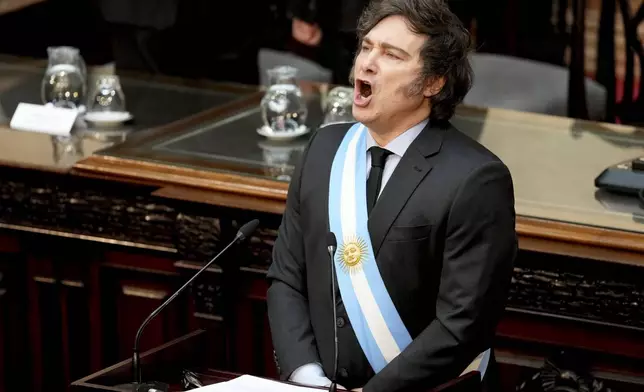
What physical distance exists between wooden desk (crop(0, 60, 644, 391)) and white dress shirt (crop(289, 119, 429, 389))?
23.9 inches

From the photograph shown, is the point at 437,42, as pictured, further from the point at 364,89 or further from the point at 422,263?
the point at 422,263

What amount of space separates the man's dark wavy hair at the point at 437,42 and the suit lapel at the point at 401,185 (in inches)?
2.7

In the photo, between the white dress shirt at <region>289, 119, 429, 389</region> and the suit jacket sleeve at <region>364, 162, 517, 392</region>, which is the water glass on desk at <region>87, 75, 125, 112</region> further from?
the suit jacket sleeve at <region>364, 162, 517, 392</region>

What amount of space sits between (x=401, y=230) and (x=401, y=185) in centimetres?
8

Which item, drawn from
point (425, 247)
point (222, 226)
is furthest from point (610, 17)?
point (425, 247)

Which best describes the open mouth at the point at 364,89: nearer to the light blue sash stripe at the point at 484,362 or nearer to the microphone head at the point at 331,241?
the microphone head at the point at 331,241

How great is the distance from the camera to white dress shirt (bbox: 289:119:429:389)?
7.46 ft

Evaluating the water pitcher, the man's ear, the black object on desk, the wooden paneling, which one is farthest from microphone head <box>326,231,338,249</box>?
the wooden paneling

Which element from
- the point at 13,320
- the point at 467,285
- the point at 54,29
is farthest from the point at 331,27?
the point at 467,285

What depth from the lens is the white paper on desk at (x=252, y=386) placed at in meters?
2.11

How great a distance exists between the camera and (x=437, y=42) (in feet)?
7.16

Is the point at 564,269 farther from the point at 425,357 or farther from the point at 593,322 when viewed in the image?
the point at 425,357

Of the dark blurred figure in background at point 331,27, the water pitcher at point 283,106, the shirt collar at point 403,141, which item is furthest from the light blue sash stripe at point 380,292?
the dark blurred figure in background at point 331,27

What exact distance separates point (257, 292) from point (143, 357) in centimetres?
98
